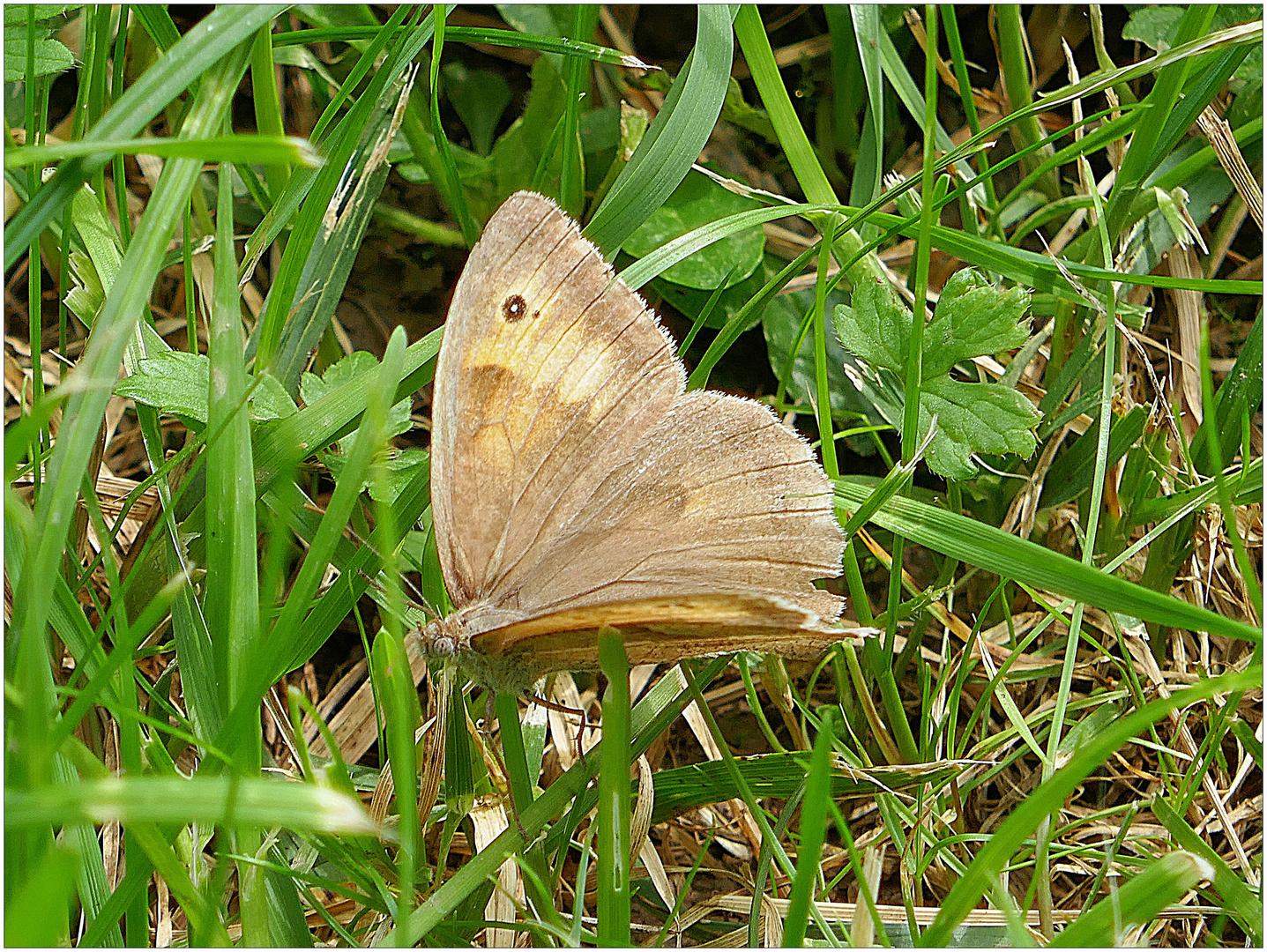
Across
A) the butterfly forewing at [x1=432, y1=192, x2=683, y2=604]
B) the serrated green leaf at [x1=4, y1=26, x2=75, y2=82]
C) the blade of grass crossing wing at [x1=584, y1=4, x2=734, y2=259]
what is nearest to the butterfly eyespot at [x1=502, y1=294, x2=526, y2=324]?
the butterfly forewing at [x1=432, y1=192, x2=683, y2=604]

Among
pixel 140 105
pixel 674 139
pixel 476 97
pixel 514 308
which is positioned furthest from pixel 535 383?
pixel 476 97

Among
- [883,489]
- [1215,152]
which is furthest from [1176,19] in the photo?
[883,489]

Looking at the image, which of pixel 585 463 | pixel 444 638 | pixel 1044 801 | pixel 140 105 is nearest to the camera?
pixel 1044 801

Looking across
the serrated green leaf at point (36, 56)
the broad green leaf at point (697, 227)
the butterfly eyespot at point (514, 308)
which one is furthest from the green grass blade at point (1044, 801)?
the serrated green leaf at point (36, 56)

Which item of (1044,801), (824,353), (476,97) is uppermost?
(476,97)

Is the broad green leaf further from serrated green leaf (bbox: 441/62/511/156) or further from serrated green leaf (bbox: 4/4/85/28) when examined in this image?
serrated green leaf (bbox: 4/4/85/28)

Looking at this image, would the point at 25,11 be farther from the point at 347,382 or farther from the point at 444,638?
the point at 444,638

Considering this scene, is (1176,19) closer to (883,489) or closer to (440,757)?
(883,489)
